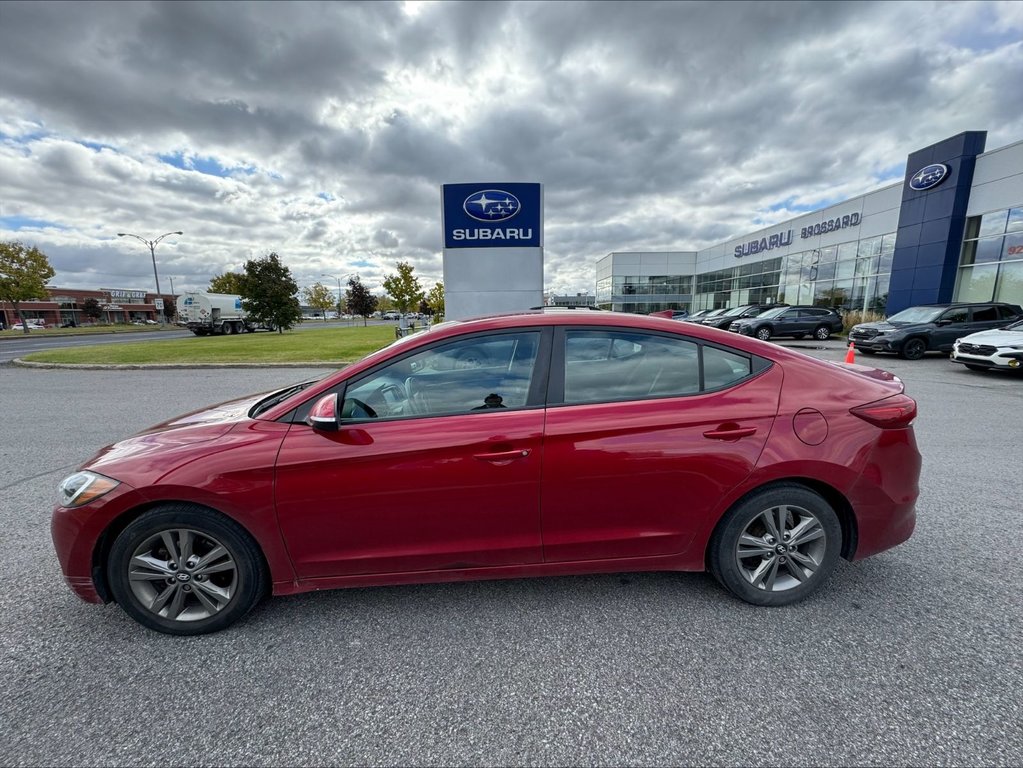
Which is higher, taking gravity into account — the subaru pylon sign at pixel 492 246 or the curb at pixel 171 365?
the subaru pylon sign at pixel 492 246

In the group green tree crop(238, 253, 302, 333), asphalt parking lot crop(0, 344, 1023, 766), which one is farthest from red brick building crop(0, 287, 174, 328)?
asphalt parking lot crop(0, 344, 1023, 766)

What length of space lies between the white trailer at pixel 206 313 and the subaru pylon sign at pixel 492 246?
1095 inches

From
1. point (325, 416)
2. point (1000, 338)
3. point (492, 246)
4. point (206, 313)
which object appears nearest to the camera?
point (325, 416)

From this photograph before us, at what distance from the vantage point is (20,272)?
114 ft

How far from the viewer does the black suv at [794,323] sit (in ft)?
62.3

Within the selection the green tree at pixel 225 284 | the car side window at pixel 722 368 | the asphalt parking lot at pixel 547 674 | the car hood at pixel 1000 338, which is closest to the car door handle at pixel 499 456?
the asphalt parking lot at pixel 547 674

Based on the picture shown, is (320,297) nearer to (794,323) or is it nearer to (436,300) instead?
(436,300)

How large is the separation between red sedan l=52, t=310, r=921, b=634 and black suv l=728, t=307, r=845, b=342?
18592 millimetres

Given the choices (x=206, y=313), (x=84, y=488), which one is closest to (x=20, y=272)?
(x=206, y=313)

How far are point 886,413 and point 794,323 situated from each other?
19.8 m

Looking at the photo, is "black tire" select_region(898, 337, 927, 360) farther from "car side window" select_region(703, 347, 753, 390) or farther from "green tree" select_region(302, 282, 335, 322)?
"green tree" select_region(302, 282, 335, 322)

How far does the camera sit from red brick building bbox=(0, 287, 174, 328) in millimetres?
70250

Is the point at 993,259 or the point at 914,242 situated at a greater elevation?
the point at 914,242

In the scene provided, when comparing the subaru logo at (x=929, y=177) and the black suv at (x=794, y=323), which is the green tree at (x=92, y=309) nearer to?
the black suv at (x=794, y=323)
